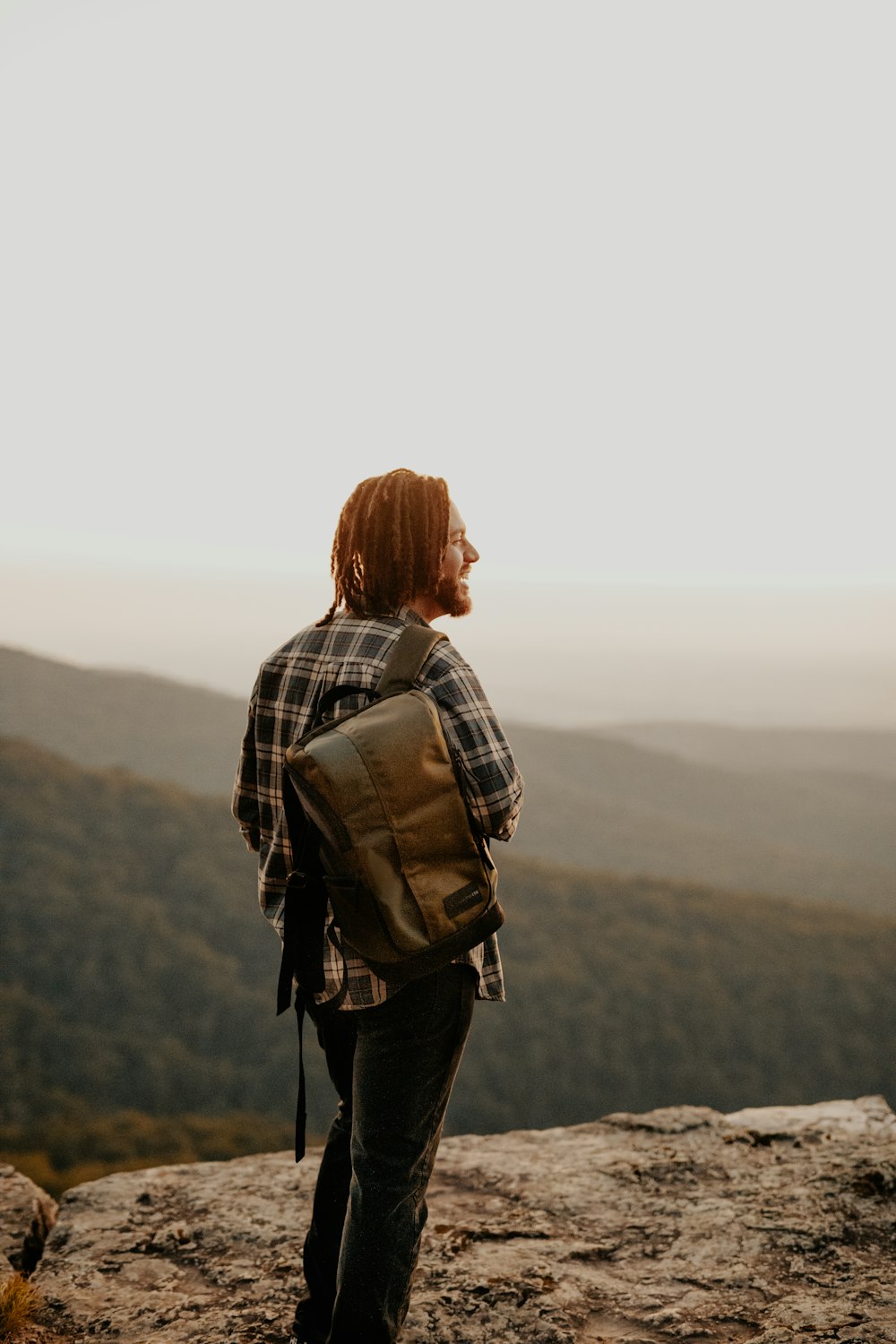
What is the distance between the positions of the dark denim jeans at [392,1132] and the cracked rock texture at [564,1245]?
78 cm

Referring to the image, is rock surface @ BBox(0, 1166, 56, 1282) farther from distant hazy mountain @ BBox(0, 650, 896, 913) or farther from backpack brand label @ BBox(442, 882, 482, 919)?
distant hazy mountain @ BBox(0, 650, 896, 913)

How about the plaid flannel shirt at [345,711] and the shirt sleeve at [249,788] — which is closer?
the plaid flannel shirt at [345,711]

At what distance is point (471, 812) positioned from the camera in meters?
1.78

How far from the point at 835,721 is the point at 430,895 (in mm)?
160696

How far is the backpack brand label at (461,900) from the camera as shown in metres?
1.71

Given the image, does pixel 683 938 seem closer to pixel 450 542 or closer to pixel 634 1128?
pixel 634 1128

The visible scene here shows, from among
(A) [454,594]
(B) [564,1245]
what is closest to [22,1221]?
(B) [564,1245]

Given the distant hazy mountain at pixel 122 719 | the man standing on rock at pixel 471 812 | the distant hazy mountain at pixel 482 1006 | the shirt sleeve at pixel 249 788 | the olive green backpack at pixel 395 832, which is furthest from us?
the distant hazy mountain at pixel 122 719

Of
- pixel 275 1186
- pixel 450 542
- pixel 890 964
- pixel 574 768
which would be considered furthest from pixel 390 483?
pixel 574 768

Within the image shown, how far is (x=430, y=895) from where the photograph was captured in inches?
66.8

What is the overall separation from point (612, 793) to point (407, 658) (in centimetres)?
9428

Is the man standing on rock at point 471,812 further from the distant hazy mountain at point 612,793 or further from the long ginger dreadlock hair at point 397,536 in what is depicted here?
the distant hazy mountain at point 612,793

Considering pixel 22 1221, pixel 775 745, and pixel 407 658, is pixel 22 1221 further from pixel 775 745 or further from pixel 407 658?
pixel 775 745

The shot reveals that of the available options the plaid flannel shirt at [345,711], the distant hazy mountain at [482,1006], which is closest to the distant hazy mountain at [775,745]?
the distant hazy mountain at [482,1006]
